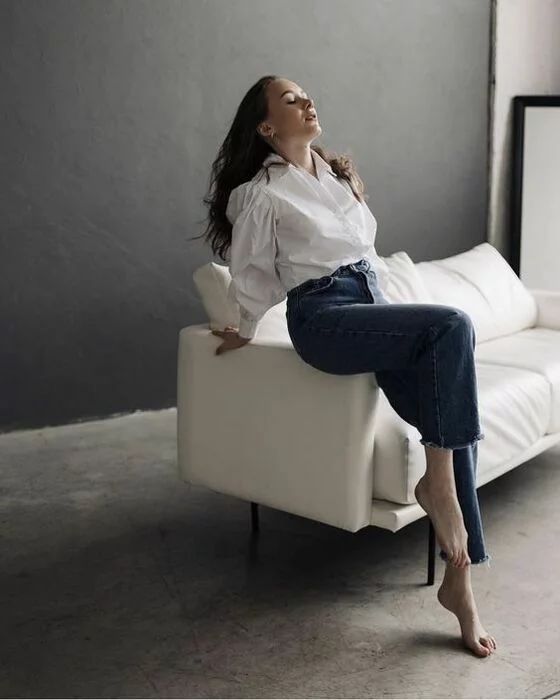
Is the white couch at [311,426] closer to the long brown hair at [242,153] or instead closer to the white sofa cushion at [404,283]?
the white sofa cushion at [404,283]

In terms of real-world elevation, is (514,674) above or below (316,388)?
below

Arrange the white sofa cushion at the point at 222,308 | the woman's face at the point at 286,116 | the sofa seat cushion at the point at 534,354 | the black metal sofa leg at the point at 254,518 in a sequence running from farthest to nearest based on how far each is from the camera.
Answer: the sofa seat cushion at the point at 534,354 → the black metal sofa leg at the point at 254,518 → the white sofa cushion at the point at 222,308 → the woman's face at the point at 286,116

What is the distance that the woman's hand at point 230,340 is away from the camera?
8.81ft

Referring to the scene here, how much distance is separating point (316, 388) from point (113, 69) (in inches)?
83.5

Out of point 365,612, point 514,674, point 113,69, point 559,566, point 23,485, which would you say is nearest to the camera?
point 514,674

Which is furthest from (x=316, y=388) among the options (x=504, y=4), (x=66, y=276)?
(x=504, y=4)

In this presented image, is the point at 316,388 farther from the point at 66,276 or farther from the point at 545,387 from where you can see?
the point at 66,276

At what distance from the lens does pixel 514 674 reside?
2.14m

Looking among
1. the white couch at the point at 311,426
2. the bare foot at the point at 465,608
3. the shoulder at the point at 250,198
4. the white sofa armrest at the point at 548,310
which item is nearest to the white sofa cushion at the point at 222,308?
the white couch at the point at 311,426

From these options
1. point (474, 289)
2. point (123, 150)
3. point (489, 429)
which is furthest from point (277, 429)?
point (123, 150)

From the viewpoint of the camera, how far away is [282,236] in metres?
2.57

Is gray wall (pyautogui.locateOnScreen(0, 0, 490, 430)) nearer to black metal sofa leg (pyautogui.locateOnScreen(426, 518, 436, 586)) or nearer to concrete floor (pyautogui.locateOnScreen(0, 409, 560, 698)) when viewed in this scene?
concrete floor (pyautogui.locateOnScreen(0, 409, 560, 698))

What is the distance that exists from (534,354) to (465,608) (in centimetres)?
139

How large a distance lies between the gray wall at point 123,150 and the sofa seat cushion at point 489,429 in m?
1.66
